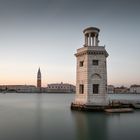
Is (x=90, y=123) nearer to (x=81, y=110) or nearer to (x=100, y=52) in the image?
(x=81, y=110)

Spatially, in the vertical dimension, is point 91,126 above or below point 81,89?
below

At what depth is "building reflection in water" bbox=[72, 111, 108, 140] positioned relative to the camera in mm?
18709

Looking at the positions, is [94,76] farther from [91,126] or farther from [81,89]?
[91,126]

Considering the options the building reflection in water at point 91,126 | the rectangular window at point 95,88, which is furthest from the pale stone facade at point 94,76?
the building reflection in water at point 91,126

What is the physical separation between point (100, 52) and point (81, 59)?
3.00 m

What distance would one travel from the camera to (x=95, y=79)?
32.1 m

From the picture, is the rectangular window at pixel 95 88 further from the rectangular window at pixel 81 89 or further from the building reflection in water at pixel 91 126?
the building reflection in water at pixel 91 126

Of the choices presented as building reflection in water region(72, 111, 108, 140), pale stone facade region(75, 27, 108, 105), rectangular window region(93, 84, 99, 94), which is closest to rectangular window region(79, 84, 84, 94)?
pale stone facade region(75, 27, 108, 105)

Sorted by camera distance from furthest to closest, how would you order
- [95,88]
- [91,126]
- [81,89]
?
[81,89]
[95,88]
[91,126]

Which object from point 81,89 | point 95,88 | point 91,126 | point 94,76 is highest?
point 94,76

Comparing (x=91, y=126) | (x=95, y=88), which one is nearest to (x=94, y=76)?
(x=95, y=88)

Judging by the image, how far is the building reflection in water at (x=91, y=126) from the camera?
1871 centimetres

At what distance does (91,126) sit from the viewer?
23109mm

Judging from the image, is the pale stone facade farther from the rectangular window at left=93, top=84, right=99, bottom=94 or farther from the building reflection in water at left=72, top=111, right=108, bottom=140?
the building reflection in water at left=72, top=111, right=108, bottom=140
